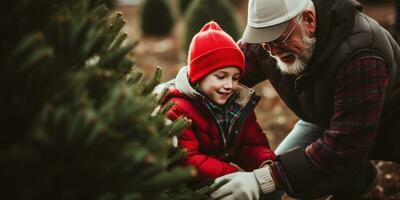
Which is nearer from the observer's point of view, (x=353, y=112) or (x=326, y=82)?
(x=353, y=112)

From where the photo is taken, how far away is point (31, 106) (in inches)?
64.3

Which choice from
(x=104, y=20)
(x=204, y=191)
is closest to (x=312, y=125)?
(x=204, y=191)

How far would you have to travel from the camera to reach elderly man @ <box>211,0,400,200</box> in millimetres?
2828

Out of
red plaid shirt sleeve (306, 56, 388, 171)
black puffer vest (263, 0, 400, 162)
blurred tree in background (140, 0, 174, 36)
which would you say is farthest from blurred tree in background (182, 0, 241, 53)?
red plaid shirt sleeve (306, 56, 388, 171)

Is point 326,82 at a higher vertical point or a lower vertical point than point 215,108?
lower

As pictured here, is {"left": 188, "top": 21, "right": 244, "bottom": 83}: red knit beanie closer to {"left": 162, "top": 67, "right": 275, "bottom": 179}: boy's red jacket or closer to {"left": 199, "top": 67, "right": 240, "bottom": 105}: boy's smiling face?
{"left": 199, "top": 67, "right": 240, "bottom": 105}: boy's smiling face

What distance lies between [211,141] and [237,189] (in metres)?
0.43

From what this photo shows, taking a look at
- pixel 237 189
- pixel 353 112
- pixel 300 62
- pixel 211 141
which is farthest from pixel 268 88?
pixel 237 189

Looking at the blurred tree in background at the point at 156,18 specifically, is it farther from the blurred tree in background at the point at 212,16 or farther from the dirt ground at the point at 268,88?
the blurred tree in background at the point at 212,16

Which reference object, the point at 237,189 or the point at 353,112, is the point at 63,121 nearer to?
the point at 237,189

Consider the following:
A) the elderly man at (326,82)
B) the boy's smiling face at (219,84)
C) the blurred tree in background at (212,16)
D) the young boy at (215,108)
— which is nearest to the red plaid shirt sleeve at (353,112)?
the elderly man at (326,82)

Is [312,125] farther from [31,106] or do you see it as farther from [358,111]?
[31,106]

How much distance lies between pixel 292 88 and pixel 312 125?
1.80 feet

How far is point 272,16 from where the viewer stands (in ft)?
9.65
